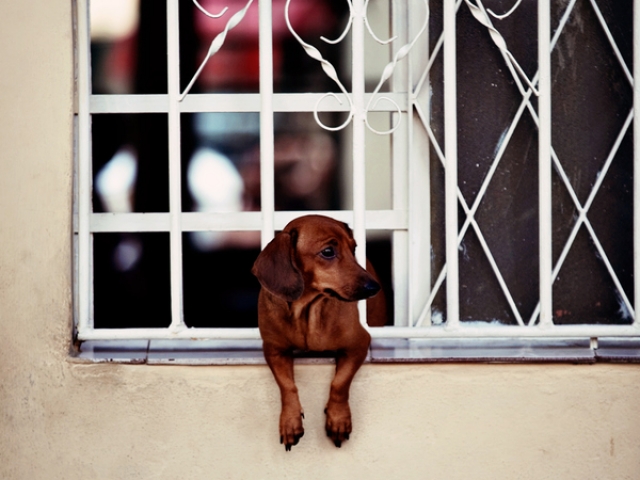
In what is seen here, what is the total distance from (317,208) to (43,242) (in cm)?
143

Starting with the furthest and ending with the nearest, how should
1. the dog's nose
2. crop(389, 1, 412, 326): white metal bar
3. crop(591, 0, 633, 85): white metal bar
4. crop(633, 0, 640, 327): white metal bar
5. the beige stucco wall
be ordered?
crop(389, 1, 412, 326): white metal bar
crop(591, 0, 633, 85): white metal bar
crop(633, 0, 640, 327): white metal bar
the beige stucco wall
the dog's nose

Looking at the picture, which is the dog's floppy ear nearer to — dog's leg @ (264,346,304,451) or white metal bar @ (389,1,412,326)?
dog's leg @ (264,346,304,451)

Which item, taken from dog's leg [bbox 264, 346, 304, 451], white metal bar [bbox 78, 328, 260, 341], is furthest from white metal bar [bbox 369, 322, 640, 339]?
white metal bar [bbox 78, 328, 260, 341]

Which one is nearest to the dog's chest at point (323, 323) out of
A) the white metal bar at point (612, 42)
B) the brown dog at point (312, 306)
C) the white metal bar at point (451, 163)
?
the brown dog at point (312, 306)

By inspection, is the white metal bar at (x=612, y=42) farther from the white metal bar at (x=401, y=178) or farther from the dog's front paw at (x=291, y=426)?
the dog's front paw at (x=291, y=426)

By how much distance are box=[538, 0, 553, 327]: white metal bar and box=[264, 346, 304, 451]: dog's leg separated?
1.01 metres

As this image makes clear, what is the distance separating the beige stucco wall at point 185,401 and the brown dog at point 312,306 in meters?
0.13

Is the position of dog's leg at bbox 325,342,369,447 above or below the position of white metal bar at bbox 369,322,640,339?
below

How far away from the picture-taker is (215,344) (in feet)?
10.4

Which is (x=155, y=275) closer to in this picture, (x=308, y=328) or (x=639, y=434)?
(x=308, y=328)

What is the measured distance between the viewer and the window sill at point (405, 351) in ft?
10.0

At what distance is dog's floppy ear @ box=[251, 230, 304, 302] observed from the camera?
2.74m

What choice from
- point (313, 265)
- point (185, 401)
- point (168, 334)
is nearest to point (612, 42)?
point (313, 265)

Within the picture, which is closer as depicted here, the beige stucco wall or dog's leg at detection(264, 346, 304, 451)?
dog's leg at detection(264, 346, 304, 451)
